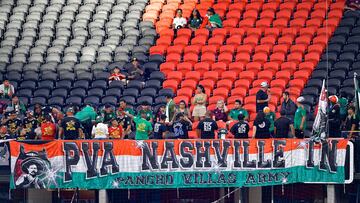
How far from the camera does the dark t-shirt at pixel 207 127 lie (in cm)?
3956

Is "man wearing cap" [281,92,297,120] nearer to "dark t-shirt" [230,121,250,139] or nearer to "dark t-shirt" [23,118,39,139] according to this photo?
"dark t-shirt" [230,121,250,139]

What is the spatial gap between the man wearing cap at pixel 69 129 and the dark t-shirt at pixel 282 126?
6255 millimetres

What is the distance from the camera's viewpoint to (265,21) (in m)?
48.2

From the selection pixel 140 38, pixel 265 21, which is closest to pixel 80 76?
pixel 140 38

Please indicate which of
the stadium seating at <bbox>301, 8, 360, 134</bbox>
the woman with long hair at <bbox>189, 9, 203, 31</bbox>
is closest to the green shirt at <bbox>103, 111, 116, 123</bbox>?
the stadium seating at <bbox>301, 8, 360, 134</bbox>

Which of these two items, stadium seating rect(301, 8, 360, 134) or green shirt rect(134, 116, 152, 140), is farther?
stadium seating rect(301, 8, 360, 134)

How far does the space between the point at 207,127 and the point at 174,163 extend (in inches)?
60.1

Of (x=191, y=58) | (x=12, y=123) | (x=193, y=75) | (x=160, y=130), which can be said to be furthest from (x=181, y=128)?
(x=191, y=58)

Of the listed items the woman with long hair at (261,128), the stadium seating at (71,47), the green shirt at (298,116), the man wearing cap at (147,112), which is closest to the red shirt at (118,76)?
the stadium seating at (71,47)

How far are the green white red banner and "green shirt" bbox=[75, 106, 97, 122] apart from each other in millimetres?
2447

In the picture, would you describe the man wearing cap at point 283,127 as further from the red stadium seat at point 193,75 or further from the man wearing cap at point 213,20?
the man wearing cap at point 213,20

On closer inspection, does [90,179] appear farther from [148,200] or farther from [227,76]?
[227,76]

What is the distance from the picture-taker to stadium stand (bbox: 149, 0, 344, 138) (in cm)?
4488

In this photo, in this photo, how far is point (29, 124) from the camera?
137 ft
